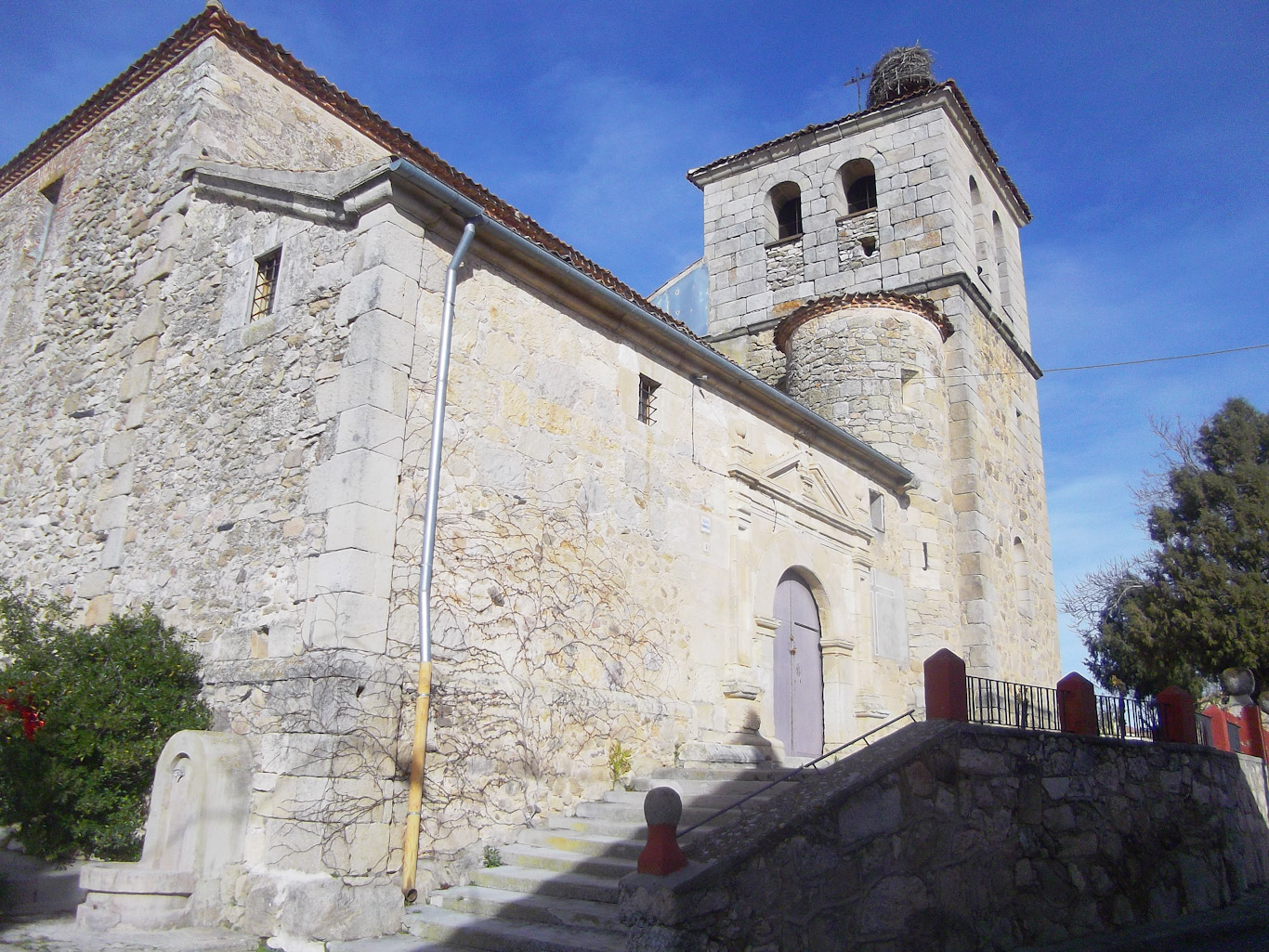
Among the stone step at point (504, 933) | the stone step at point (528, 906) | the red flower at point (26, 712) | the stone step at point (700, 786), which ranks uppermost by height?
the red flower at point (26, 712)

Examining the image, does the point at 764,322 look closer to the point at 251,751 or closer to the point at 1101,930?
the point at 1101,930

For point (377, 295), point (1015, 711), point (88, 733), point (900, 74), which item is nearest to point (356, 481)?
point (377, 295)

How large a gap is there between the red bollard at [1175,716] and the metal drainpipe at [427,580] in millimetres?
7120

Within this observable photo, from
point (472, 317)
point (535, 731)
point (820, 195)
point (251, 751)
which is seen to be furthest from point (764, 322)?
point (251, 751)

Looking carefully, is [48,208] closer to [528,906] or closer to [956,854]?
[528,906]

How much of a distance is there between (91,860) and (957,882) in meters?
5.84

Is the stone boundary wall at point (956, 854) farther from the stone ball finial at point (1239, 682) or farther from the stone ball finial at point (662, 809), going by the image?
the stone ball finial at point (1239, 682)

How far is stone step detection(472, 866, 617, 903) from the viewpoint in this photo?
5695 mm

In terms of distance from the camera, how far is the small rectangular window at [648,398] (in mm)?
9188

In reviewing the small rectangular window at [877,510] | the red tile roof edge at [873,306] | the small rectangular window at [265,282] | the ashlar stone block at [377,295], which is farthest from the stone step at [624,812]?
the red tile roof edge at [873,306]

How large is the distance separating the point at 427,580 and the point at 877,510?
774 centimetres

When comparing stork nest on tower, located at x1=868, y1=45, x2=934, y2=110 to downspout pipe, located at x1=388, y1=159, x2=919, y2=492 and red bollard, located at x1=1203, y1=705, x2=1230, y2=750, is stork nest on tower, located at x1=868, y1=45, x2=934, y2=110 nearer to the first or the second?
downspout pipe, located at x1=388, y1=159, x2=919, y2=492

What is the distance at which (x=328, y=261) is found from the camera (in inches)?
282

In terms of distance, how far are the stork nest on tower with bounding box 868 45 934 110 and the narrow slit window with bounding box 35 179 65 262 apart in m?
14.4
